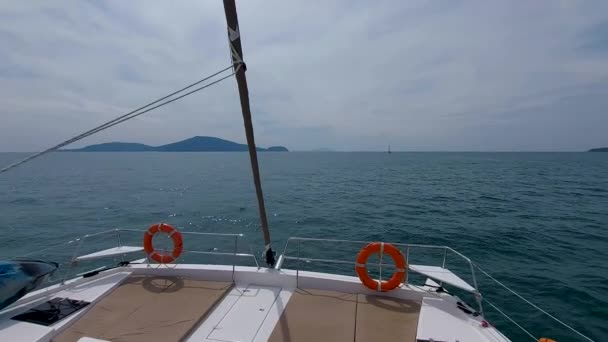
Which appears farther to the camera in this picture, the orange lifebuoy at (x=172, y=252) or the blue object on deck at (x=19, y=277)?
the orange lifebuoy at (x=172, y=252)

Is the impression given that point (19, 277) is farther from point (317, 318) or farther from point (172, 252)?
point (317, 318)

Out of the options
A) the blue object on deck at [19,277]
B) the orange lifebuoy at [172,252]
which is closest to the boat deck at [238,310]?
the blue object on deck at [19,277]

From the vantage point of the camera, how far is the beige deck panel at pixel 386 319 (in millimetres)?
4176

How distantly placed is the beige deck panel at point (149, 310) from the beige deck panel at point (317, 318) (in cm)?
138

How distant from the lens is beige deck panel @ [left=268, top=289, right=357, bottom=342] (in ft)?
13.7

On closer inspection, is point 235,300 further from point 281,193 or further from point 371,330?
point 281,193

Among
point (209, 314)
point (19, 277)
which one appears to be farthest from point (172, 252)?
point (19, 277)

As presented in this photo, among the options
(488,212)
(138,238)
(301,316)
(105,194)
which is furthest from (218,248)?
(105,194)

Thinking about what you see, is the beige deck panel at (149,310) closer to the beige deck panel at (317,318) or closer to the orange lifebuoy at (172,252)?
the orange lifebuoy at (172,252)

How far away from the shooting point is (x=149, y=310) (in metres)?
4.78

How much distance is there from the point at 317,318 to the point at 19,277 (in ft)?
16.4

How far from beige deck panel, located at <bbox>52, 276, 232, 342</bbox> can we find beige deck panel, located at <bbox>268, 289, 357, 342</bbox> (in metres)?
1.38

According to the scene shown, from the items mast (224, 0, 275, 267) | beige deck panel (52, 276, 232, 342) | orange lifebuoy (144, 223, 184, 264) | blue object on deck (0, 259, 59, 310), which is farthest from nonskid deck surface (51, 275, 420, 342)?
mast (224, 0, 275, 267)

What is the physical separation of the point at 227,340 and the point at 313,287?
1.89 meters
